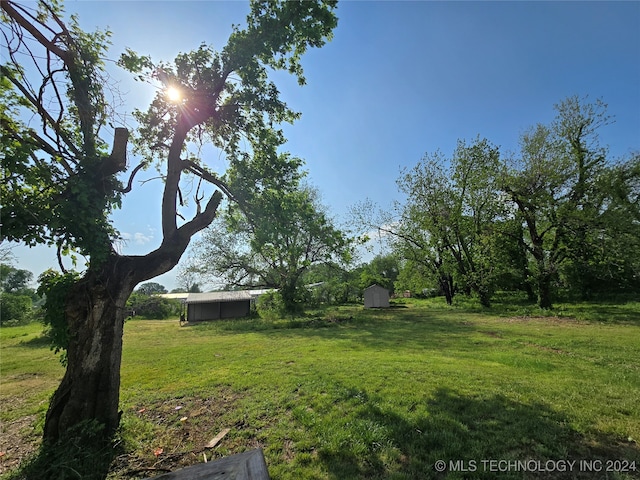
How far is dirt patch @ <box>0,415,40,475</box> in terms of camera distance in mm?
3758

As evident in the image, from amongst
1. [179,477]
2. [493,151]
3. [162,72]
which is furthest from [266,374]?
[493,151]

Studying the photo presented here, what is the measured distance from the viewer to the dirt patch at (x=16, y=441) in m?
3.76

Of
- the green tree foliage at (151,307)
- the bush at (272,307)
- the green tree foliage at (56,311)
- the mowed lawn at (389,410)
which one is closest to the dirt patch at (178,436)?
the mowed lawn at (389,410)

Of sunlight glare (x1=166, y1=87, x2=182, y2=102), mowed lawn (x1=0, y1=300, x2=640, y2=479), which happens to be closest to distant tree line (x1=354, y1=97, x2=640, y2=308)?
mowed lawn (x1=0, y1=300, x2=640, y2=479)

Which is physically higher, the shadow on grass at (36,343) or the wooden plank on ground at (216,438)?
the wooden plank on ground at (216,438)

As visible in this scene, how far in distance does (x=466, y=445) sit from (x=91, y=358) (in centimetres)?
520

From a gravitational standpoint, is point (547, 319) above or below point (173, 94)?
below

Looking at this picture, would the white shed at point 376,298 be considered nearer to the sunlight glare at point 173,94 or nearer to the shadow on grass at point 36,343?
the shadow on grass at point 36,343

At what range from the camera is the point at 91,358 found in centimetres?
410

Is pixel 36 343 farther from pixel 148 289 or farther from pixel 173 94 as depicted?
pixel 148 289

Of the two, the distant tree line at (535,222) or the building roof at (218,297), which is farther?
the building roof at (218,297)

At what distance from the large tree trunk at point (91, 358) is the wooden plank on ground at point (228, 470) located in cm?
338

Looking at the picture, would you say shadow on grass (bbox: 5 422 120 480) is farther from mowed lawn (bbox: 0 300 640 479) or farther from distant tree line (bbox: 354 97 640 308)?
distant tree line (bbox: 354 97 640 308)

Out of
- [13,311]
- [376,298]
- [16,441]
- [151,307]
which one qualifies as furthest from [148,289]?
[16,441]
